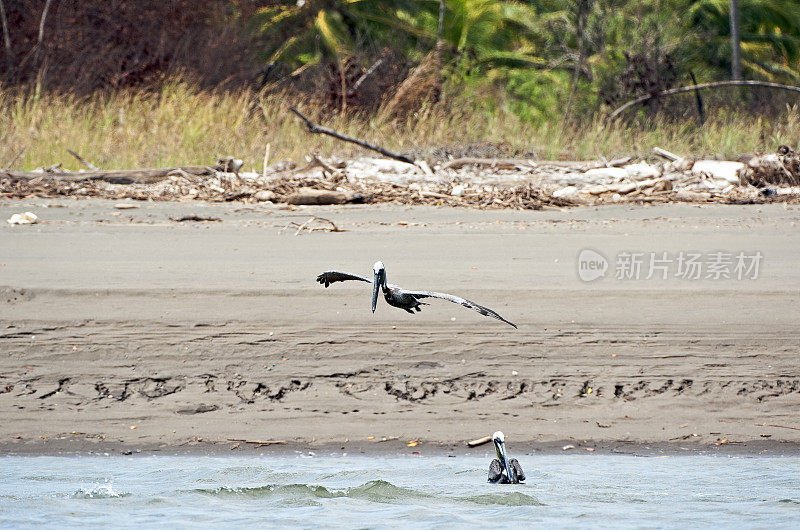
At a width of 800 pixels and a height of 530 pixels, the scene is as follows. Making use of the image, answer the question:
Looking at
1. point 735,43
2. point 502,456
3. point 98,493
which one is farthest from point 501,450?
point 735,43

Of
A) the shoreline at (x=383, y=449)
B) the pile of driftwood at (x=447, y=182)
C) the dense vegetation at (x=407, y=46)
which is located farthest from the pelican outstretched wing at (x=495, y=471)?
the dense vegetation at (x=407, y=46)

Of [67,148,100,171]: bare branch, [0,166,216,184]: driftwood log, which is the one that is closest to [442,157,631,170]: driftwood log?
[0,166,216,184]: driftwood log

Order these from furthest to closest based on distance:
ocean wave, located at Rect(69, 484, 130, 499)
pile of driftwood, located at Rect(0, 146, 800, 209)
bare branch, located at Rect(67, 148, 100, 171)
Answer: bare branch, located at Rect(67, 148, 100, 171) → pile of driftwood, located at Rect(0, 146, 800, 209) → ocean wave, located at Rect(69, 484, 130, 499)

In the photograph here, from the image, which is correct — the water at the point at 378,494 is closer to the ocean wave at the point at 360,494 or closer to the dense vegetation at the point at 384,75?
the ocean wave at the point at 360,494

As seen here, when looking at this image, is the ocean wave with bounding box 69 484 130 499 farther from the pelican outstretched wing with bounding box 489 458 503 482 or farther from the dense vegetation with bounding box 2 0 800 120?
→ the dense vegetation with bounding box 2 0 800 120

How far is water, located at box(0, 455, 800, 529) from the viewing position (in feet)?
14.0

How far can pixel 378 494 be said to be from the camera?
4.33 metres

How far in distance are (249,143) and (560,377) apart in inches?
322

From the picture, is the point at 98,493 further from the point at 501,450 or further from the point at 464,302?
the point at 464,302

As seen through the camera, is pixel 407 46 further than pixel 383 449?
Yes

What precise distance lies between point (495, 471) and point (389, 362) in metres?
0.95

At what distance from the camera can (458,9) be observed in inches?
850

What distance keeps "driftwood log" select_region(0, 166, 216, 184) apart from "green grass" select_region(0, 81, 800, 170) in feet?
3.55

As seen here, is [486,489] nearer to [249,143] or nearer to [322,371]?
[322,371]
